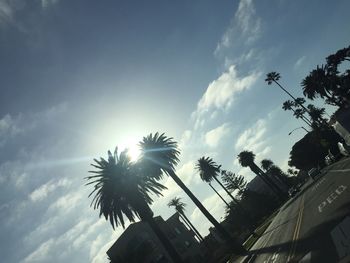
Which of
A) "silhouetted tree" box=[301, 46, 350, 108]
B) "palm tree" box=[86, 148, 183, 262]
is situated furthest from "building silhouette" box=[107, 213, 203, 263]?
"silhouetted tree" box=[301, 46, 350, 108]

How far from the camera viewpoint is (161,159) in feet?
128

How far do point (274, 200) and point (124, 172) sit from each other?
2452 inches

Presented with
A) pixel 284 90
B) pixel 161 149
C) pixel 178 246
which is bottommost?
pixel 178 246

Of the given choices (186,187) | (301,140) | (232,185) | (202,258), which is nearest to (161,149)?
(186,187)

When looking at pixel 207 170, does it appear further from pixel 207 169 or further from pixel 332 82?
pixel 332 82

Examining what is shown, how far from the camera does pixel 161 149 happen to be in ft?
134

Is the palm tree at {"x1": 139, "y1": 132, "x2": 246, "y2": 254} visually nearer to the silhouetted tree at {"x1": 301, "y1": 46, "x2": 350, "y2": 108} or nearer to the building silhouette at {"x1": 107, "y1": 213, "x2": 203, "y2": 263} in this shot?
the building silhouette at {"x1": 107, "y1": 213, "x2": 203, "y2": 263}

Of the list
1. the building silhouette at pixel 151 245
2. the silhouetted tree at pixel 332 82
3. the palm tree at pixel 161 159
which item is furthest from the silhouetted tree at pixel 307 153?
the palm tree at pixel 161 159

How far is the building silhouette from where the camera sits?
3397 centimetres

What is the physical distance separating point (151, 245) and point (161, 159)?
11.4 m

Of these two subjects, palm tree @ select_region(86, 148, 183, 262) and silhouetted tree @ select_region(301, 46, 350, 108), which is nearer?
palm tree @ select_region(86, 148, 183, 262)

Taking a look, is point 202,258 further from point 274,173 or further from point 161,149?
point 274,173

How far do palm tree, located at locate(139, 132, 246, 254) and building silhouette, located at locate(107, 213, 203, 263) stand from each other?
731cm

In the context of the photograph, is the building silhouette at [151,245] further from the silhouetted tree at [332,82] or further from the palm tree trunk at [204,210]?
the silhouetted tree at [332,82]
